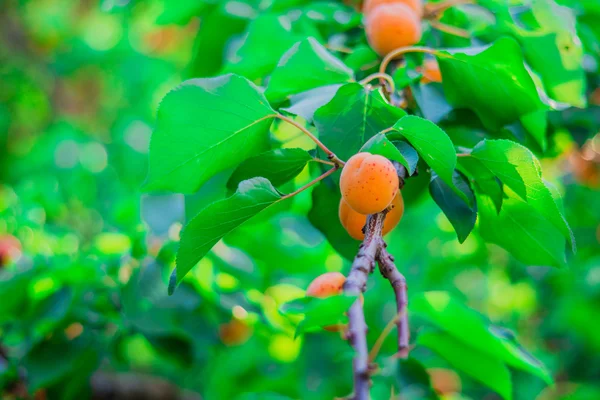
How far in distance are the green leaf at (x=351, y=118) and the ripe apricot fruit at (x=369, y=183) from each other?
85mm

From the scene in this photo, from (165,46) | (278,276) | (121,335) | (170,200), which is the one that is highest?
(170,200)

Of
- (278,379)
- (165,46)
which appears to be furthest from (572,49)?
(165,46)

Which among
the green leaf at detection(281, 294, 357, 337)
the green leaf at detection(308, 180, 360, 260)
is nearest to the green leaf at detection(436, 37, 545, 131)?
the green leaf at detection(308, 180, 360, 260)

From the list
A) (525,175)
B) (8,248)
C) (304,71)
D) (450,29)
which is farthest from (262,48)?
(8,248)

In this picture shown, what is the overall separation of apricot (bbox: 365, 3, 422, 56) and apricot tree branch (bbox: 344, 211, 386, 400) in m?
0.29

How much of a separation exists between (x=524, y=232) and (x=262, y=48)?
381 mm

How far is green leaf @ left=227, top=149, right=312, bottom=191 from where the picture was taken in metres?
0.58

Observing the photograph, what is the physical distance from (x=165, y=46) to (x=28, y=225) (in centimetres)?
162

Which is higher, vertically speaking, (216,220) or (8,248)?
(216,220)

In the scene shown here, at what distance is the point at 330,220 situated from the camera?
0.68 meters

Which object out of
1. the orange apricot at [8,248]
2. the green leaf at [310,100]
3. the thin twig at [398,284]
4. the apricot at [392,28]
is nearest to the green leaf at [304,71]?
the green leaf at [310,100]

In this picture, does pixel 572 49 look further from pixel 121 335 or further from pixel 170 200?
pixel 121 335

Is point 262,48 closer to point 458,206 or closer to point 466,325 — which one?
point 458,206

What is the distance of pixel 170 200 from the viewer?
0.97 meters
